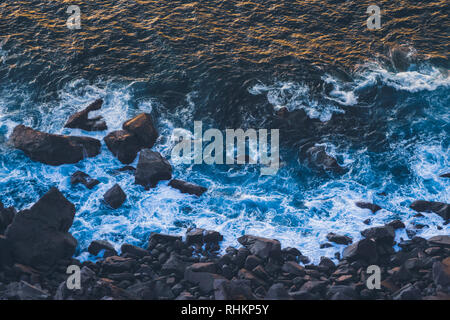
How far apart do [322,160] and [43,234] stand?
1197 centimetres

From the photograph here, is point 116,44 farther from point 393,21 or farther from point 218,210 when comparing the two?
point 393,21

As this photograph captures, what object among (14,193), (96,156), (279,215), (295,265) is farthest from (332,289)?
(14,193)

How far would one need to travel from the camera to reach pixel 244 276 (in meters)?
16.0

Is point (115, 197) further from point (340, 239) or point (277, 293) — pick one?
point (340, 239)

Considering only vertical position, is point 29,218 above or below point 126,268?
above

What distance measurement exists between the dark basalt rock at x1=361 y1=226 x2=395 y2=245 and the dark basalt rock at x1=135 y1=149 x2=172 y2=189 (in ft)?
29.2

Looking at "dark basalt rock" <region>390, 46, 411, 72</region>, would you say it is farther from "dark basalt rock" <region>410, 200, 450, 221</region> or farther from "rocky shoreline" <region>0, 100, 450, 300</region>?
"rocky shoreline" <region>0, 100, 450, 300</region>

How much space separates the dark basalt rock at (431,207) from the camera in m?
18.8

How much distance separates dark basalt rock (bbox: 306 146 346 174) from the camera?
21.1m

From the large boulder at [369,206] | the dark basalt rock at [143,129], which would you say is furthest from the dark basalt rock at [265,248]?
the dark basalt rock at [143,129]

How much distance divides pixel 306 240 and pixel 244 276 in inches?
138

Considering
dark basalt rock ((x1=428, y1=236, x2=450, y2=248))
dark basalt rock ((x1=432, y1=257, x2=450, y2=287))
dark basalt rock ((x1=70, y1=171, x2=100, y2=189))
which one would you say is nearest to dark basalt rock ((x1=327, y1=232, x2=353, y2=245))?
dark basalt rock ((x1=428, y1=236, x2=450, y2=248))

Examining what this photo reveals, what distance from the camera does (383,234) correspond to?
17.5 meters

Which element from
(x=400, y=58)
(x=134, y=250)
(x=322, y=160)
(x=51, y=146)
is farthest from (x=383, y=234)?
(x=51, y=146)
